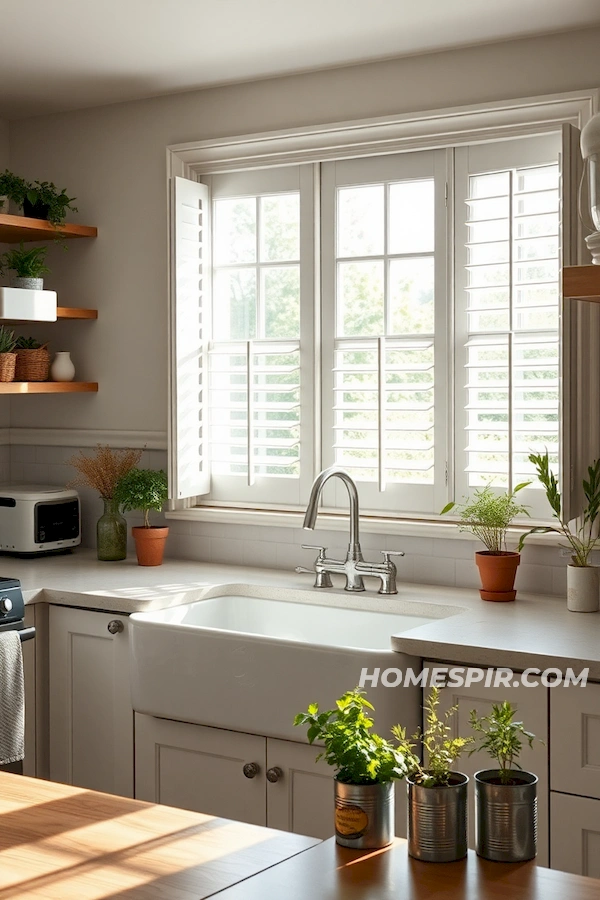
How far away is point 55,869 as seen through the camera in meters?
1.41

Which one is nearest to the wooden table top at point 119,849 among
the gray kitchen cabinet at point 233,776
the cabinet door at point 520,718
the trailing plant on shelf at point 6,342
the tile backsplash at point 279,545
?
the cabinet door at point 520,718

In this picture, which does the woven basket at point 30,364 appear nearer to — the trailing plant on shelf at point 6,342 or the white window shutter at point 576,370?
the trailing plant on shelf at point 6,342

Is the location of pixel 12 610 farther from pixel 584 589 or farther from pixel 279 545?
pixel 584 589

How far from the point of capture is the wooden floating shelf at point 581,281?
92.0 inches

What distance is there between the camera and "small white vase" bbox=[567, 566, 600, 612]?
3.08 m

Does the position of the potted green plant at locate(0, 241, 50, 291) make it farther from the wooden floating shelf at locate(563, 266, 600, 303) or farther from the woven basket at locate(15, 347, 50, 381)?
the wooden floating shelf at locate(563, 266, 600, 303)

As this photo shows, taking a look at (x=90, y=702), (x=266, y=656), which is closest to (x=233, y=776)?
(x=266, y=656)

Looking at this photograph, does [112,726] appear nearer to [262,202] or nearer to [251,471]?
[251,471]

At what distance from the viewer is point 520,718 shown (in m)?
2.61

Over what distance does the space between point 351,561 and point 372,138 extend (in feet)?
4.68

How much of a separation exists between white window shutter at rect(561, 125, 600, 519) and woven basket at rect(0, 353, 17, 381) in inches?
80.8

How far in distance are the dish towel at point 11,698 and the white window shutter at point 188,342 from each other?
3.05 feet

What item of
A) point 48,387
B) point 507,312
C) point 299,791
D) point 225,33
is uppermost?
point 225,33

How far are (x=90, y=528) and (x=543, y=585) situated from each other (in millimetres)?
1894
